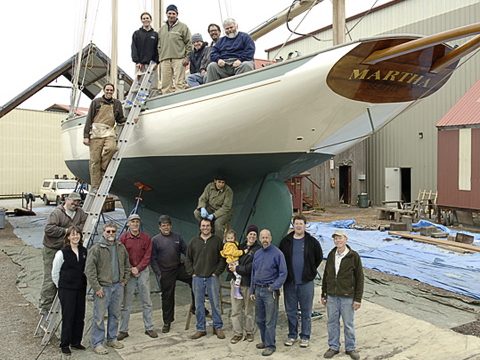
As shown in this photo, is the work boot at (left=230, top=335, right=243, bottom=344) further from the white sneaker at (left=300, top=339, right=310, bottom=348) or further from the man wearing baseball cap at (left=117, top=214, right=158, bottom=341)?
the man wearing baseball cap at (left=117, top=214, right=158, bottom=341)

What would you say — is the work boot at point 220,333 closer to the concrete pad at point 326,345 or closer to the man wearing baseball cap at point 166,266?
the concrete pad at point 326,345

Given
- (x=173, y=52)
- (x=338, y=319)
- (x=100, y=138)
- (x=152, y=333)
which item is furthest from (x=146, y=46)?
(x=338, y=319)

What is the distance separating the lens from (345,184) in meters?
21.4

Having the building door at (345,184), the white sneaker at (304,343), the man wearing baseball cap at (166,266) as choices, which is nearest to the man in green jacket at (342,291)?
the white sneaker at (304,343)

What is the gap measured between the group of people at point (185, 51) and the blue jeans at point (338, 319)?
10.4 ft

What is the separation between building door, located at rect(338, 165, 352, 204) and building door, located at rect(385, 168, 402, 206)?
5.48 ft

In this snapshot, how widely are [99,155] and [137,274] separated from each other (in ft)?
7.63

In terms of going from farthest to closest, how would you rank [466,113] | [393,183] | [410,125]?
1. [393,183]
2. [410,125]
3. [466,113]

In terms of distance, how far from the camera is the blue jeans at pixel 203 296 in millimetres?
4773

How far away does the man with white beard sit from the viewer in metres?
5.91

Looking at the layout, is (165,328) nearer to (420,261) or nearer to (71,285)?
(71,285)

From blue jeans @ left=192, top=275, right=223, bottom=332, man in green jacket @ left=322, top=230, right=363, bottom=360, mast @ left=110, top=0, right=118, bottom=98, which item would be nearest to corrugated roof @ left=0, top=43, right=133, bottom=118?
mast @ left=110, top=0, right=118, bottom=98

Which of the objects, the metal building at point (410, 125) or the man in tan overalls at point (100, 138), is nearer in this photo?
the man in tan overalls at point (100, 138)

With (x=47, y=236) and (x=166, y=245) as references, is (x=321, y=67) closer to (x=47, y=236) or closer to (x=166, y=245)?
(x=166, y=245)
